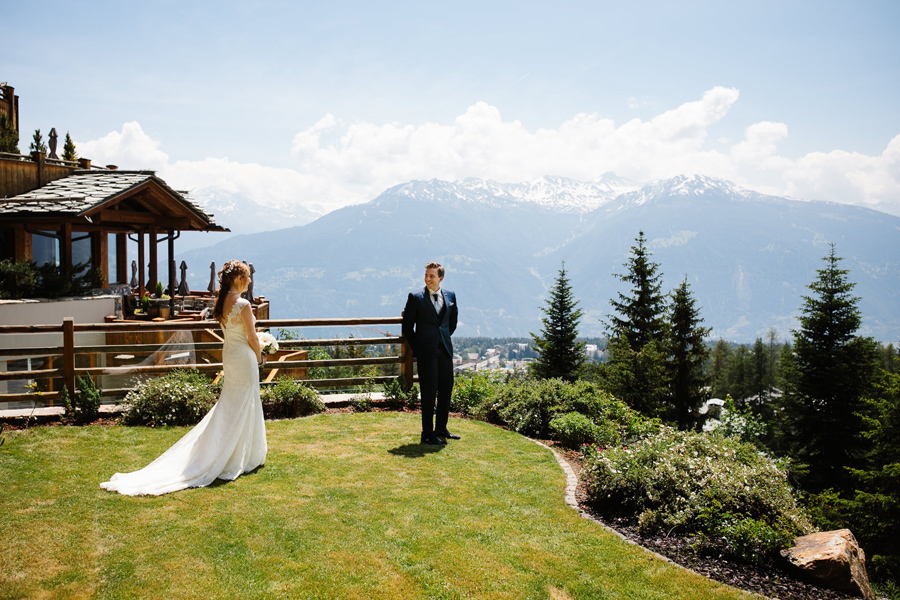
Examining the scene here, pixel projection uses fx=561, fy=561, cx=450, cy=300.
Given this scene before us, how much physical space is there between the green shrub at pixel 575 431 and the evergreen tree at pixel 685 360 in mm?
21514

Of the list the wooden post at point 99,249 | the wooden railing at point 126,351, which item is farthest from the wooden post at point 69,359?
the wooden post at point 99,249

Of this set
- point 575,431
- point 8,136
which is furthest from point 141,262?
point 575,431

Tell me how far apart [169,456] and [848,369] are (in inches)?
1104

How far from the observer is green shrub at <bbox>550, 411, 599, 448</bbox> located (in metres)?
7.95

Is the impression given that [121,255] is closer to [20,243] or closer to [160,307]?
[20,243]

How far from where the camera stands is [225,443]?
5.98m

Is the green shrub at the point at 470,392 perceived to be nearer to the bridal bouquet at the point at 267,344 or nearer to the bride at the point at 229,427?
the bridal bouquet at the point at 267,344

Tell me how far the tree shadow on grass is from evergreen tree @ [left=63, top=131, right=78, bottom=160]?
26.5m

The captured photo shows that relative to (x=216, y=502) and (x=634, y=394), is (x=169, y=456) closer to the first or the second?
(x=216, y=502)

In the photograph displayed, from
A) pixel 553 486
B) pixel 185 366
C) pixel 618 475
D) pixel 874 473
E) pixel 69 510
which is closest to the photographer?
pixel 69 510

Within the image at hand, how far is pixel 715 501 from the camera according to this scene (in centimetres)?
495

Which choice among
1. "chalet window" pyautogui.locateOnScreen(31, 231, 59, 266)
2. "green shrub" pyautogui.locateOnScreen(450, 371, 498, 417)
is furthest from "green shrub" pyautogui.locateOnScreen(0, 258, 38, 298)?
"green shrub" pyautogui.locateOnScreen(450, 371, 498, 417)

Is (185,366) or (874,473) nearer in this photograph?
(185,366)

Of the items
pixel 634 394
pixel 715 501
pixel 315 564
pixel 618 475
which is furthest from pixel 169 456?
pixel 634 394
